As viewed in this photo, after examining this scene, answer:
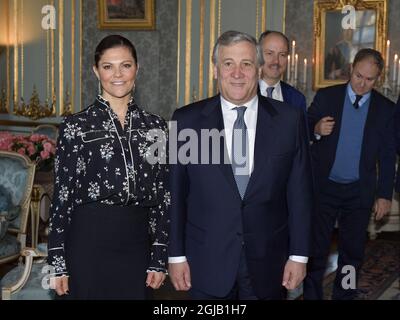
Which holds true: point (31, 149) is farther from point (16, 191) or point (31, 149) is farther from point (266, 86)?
point (266, 86)

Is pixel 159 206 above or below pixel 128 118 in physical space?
below

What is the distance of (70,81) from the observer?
29.1 feet

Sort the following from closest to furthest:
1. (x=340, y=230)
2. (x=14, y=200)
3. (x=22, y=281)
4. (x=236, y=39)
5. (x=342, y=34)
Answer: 1. (x=236, y=39)
2. (x=22, y=281)
3. (x=340, y=230)
4. (x=14, y=200)
5. (x=342, y=34)

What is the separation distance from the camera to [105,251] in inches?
92.3

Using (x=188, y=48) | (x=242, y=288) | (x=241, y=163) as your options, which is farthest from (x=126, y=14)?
(x=242, y=288)

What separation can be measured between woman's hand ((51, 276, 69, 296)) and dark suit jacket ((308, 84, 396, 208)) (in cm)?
209

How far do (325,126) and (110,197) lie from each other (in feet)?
6.11

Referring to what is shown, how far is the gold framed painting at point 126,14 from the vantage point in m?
8.31

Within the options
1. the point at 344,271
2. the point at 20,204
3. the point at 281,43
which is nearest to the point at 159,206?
the point at 281,43

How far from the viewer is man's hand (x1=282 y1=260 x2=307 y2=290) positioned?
236 cm

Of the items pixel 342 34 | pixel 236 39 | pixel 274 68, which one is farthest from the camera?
pixel 342 34

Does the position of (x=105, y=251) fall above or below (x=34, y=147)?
below
